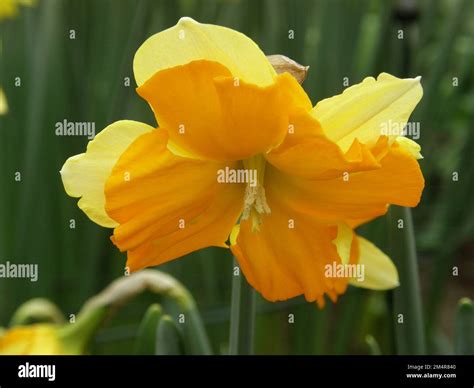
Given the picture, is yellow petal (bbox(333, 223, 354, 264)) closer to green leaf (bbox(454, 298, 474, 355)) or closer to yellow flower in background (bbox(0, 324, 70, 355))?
green leaf (bbox(454, 298, 474, 355))

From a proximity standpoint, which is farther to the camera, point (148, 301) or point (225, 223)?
point (148, 301)

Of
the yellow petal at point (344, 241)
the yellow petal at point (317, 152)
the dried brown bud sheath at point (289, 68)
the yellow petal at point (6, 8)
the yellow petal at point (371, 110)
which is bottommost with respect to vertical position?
the yellow petal at point (344, 241)

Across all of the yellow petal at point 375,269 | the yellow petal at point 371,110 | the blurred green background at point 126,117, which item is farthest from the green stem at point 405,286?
the blurred green background at point 126,117

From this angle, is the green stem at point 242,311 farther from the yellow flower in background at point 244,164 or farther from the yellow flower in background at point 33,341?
the yellow flower in background at point 33,341

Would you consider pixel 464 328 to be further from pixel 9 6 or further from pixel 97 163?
pixel 9 6

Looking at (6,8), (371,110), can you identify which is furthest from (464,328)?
(6,8)

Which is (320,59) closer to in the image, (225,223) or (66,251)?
(66,251)
